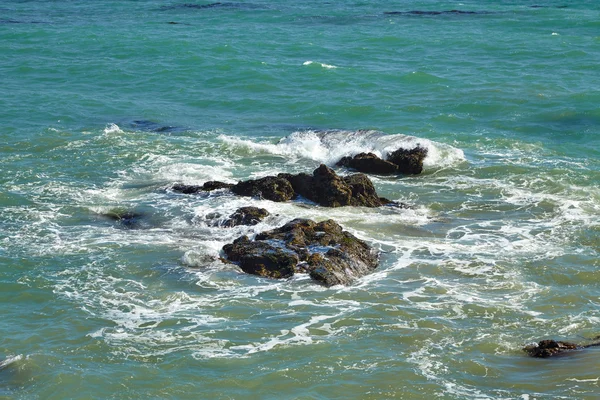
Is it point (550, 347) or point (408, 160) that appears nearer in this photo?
point (550, 347)

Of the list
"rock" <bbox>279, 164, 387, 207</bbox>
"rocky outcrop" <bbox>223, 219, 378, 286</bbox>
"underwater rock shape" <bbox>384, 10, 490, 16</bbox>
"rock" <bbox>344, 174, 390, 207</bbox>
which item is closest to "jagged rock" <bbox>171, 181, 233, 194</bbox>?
"rock" <bbox>279, 164, 387, 207</bbox>

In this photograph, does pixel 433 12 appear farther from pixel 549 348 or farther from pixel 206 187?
pixel 549 348

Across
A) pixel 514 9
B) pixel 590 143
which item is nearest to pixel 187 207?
pixel 590 143

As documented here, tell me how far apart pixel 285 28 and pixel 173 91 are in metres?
15.5

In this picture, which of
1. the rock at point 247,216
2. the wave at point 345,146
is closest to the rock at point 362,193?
the rock at point 247,216

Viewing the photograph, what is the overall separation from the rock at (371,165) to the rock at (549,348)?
11.4m

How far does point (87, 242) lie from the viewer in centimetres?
2027

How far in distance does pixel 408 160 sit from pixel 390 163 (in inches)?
20.6

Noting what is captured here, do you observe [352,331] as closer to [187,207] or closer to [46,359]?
[46,359]

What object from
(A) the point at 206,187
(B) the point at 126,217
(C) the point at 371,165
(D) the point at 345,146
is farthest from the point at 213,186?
(D) the point at 345,146

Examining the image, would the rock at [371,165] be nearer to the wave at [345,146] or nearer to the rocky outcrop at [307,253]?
the wave at [345,146]

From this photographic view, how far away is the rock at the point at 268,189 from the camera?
22.6m

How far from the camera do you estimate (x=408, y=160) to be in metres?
25.9

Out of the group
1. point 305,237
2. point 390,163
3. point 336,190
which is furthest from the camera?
point 390,163
